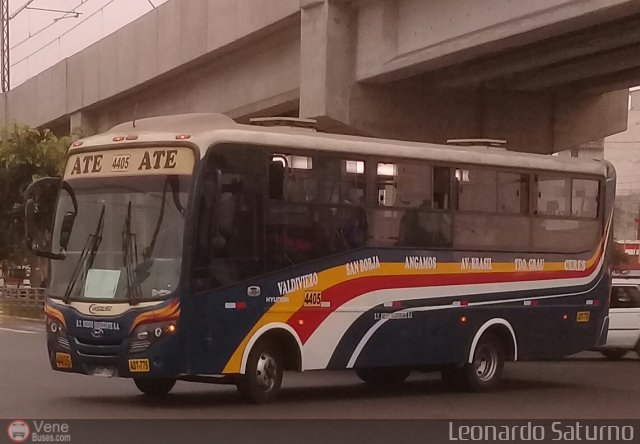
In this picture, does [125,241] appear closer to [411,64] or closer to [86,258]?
[86,258]

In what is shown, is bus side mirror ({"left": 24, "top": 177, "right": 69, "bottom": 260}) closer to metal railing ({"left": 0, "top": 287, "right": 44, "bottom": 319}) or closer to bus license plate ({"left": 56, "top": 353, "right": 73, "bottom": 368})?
bus license plate ({"left": 56, "top": 353, "right": 73, "bottom": 368})

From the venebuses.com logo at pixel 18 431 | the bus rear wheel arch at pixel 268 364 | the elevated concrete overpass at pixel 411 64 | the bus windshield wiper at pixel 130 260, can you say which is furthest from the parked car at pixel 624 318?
the venebuses.com logo at pixel 18 431

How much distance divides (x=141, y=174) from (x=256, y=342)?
2.32 metres

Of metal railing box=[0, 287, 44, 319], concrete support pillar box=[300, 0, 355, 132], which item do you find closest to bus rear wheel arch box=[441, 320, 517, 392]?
concrete support pillar box=[300, 0, 355, 132]

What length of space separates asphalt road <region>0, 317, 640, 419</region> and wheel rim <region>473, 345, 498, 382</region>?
0.32 meters

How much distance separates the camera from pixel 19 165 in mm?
45594

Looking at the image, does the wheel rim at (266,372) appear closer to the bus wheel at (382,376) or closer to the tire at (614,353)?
the bus wheel at (382,376)

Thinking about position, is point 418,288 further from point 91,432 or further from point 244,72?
point 244,72

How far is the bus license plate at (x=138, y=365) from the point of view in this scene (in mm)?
13797

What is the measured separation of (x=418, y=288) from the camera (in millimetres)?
16469

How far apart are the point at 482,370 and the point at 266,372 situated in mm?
4045

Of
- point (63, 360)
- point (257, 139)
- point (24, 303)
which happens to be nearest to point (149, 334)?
point (63, 360)

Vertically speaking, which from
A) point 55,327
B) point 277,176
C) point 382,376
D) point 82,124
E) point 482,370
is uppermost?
point 82,124

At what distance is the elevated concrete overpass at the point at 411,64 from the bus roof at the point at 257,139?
3.76 meters
